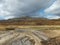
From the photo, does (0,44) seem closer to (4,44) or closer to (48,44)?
(4,44)

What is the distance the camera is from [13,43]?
22125mm

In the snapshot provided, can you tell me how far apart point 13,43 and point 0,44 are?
1.53m

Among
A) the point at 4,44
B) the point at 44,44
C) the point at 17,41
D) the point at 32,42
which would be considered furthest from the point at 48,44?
the point at 4,44

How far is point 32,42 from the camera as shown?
2284 cm

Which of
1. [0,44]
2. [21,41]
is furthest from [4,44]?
[21,41]

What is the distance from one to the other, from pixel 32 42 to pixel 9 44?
288cm

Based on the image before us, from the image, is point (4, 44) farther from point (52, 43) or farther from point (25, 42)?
point (52, 43)

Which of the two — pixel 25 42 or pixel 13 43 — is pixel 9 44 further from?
pixel 25 42

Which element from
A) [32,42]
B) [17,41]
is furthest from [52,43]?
[17,41]

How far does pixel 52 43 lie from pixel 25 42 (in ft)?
10.7

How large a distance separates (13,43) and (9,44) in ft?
1.71

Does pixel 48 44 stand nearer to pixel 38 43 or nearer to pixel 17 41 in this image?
pixel 38 43

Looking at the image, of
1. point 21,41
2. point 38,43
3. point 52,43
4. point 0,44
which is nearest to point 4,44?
point 0,44

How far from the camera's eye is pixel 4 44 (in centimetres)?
2189
